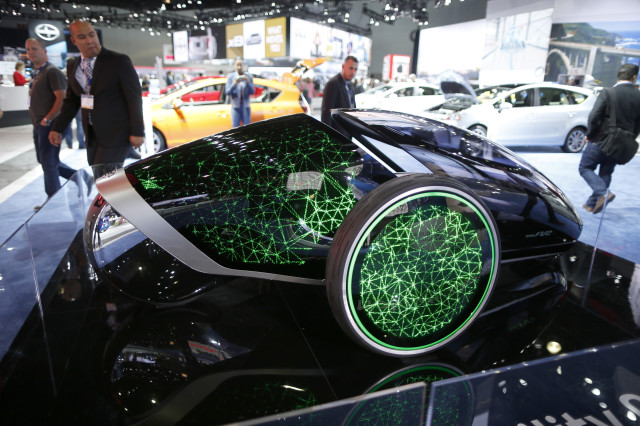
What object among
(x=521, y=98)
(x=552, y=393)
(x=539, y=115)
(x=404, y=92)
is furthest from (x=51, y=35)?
(x=552, y=393)

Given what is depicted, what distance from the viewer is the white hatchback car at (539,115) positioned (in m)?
7.17

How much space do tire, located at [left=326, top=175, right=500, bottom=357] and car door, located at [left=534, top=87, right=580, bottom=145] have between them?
6620 mm

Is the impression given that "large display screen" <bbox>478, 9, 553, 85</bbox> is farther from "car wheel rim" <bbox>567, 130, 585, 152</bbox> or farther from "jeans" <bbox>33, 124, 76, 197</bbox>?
"jeans" <bbox>33, 124, 76, 197</bbox>

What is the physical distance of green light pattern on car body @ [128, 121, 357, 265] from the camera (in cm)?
167

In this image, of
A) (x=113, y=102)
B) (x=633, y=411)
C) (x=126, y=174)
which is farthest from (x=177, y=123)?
(x=633, y=411)

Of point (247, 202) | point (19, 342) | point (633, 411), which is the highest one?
point (247, 202)

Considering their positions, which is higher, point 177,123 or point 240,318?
point 177,123

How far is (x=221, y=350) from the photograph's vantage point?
179cm

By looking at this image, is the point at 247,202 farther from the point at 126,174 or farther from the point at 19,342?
the point at 19,342

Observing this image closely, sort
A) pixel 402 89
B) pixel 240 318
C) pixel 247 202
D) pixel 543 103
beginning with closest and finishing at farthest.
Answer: pixel 247 202 < pixel 240 318 < pixel 543 103 < pixel 402 89

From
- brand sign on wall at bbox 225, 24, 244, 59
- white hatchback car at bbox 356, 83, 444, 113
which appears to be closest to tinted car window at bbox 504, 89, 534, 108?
white hatchback car at bbox 356, 83, 444, 113

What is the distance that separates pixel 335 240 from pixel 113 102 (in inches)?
89.5

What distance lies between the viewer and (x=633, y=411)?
4.31ft

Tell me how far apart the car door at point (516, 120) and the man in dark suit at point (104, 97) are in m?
6.13
